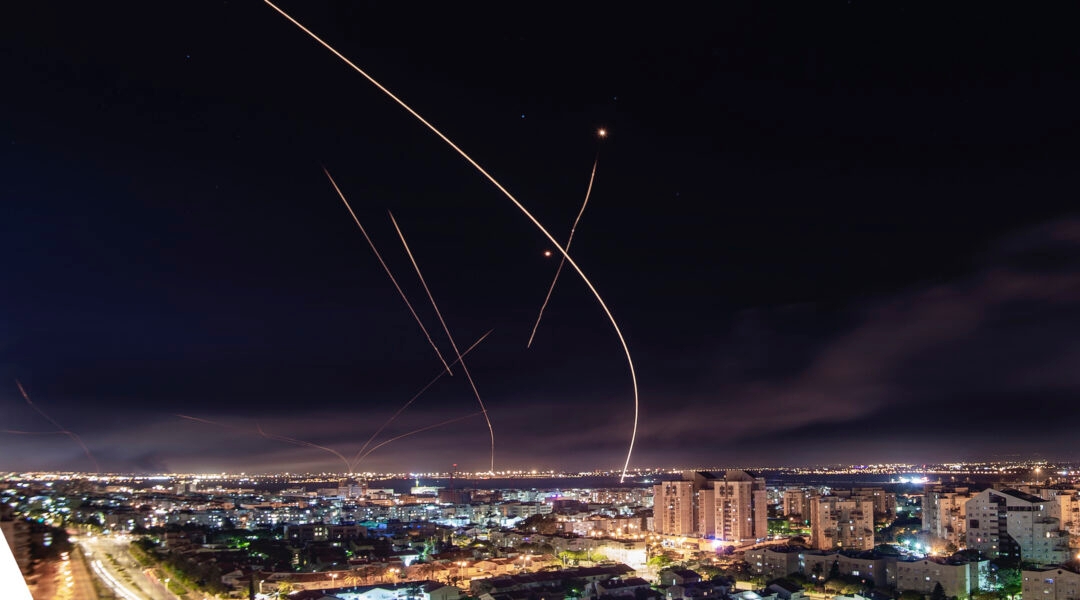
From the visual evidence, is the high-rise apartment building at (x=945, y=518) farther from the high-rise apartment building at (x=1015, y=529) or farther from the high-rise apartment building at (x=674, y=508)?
the high-rise apartment building at (x=674, y=508)

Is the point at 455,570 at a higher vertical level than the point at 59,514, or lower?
lower

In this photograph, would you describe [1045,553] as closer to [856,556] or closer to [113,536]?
[856,556]

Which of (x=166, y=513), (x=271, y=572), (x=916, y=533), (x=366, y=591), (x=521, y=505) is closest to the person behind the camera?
(x=366, y=591)

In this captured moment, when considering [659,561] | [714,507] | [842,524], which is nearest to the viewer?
[659,561]

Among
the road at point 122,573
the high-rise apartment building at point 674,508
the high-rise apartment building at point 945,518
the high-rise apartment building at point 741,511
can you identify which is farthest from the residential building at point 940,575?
the high-rise apartment building at point 674,508

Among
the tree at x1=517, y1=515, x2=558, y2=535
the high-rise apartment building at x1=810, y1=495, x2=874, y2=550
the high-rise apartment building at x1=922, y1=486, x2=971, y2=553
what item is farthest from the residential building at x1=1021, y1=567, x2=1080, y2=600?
the tree at x1=517, y1=515, x2=558, y2=535

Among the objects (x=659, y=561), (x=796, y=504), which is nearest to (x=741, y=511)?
(x=659, y=561)

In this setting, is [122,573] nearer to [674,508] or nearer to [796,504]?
[674,508]

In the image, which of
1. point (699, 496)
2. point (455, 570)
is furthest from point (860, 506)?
point (455, 570)
